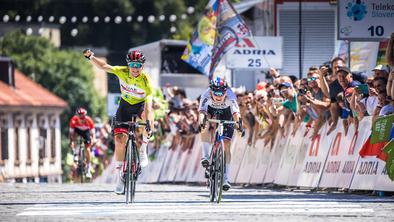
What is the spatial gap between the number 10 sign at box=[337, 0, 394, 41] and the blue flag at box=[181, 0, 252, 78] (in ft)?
26.1

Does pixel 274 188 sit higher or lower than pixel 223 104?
lower

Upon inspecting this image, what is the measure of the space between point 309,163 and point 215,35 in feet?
31.2

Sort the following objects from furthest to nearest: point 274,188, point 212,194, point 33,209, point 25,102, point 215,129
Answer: point 25,102 → point 274,188 → point 215,129 → point 212,194 → point 33,209

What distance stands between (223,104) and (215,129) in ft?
2.35

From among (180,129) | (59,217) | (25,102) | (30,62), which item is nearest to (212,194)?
(59,217)

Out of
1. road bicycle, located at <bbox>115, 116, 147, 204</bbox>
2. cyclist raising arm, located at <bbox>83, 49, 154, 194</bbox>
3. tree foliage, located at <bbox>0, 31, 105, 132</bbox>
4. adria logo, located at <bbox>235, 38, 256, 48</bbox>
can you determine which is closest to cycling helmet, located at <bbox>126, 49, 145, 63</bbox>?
cyclist raising arm, located at <bbox>83, 49, 154, 194</bbox>

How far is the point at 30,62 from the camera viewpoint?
369ft

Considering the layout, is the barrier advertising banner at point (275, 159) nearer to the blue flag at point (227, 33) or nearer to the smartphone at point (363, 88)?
the smartphone at point (363, 88)

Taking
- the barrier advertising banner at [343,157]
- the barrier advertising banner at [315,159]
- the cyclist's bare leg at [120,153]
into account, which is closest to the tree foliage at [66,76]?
the barrier advertising banner at [315,159]

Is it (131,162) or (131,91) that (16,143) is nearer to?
(131,91)

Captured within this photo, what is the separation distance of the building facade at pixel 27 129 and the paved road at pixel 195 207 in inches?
2224

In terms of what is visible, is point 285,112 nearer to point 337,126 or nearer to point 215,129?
point 337,126

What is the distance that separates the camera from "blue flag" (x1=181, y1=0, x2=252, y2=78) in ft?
113

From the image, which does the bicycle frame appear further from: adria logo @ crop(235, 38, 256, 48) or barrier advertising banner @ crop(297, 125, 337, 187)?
barrier advertising banner @ crop(297, 125, 337, 187)
